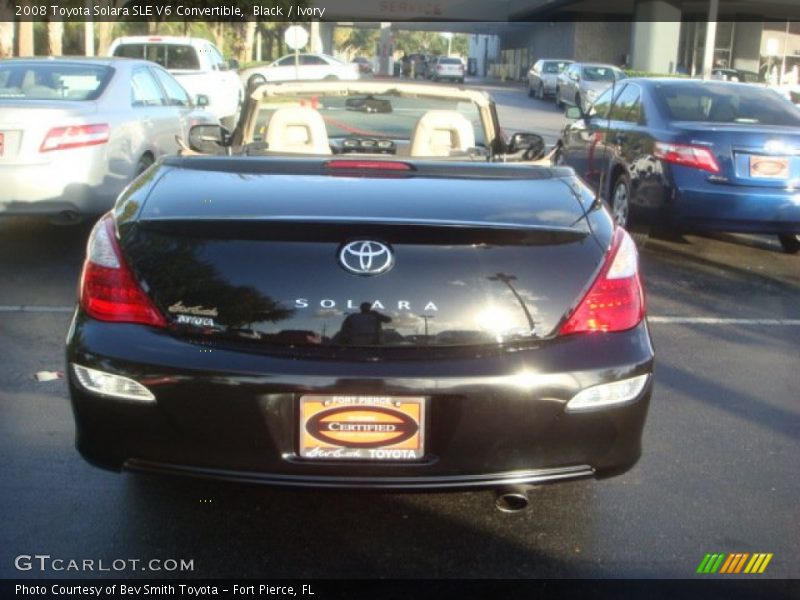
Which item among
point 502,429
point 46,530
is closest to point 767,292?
point 502,429

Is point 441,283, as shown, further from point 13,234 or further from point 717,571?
point 13,234

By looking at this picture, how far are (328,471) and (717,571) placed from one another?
1339mm

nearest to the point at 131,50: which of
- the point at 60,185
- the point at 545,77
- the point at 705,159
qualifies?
the point at 60,185

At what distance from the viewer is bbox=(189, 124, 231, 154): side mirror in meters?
5.46

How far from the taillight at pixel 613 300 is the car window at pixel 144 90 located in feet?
21.1

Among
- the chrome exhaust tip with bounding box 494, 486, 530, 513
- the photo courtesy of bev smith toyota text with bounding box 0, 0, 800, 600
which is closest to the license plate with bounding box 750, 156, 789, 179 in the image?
the photo courtesy of bev smith toyota text with bounding box 0, 0, 800, 600

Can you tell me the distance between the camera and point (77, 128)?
779 cm

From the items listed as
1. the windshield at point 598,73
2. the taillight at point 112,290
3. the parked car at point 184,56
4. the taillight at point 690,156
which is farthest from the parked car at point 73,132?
the windshield at point 598,73

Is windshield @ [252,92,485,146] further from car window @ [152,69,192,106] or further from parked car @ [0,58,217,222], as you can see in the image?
car window @ [152,69,192,106]

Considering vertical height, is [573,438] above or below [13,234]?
above

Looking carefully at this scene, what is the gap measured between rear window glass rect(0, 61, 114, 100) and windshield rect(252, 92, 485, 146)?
2557mm

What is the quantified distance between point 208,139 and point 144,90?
4140 mm

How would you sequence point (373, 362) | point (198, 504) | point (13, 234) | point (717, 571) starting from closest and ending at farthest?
point (373, 362) → point (717, 571) → point (198, 504) → point (13, 234)

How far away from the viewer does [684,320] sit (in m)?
6.68
